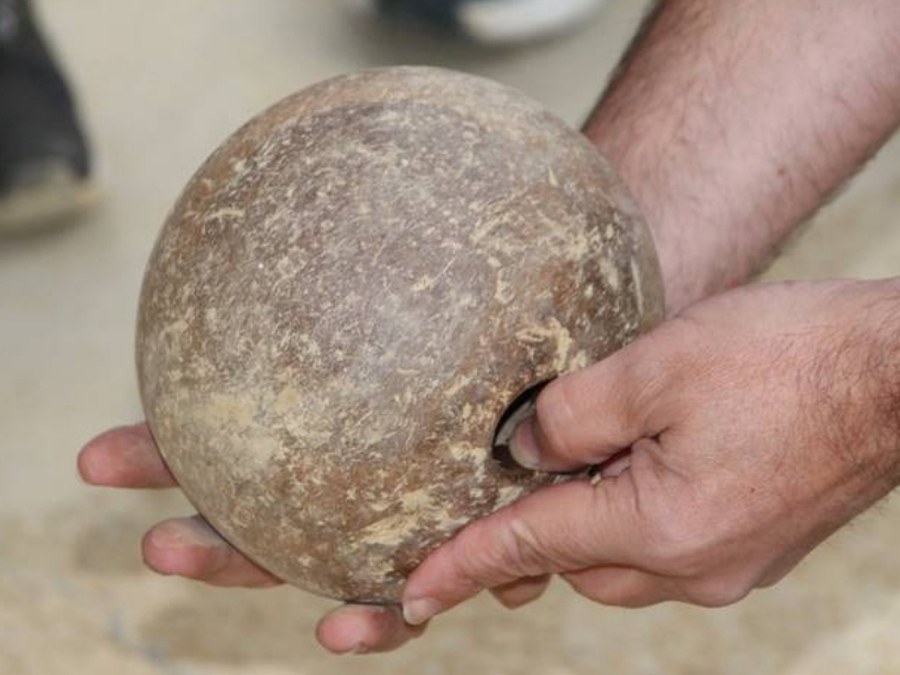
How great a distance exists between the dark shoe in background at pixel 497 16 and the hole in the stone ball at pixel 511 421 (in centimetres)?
197

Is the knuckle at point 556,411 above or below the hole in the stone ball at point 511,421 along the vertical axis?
above

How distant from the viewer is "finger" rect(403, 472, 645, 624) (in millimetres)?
1639

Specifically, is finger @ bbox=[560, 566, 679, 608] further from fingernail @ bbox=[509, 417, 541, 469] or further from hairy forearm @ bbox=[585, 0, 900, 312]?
hairy forearm @ bbox=[585, 0, 900, 312]

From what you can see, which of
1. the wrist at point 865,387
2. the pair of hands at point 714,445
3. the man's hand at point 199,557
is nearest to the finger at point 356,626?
the man's hand at point 199,557

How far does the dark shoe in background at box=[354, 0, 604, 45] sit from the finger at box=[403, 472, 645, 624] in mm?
2004

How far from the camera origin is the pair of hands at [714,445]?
1604mm

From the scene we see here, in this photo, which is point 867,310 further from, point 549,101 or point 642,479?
point 549,101

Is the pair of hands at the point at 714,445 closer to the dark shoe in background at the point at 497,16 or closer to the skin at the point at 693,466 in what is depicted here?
the skin at the point at 693,466

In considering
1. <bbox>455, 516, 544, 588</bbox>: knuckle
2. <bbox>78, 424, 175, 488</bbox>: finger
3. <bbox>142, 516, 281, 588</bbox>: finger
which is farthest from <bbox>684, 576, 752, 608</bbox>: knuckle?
<bbox>78, 424, 175, 488</bbox>: finger

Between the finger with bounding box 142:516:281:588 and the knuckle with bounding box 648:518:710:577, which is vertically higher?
the knuckle with bounding box 648:518:710:577

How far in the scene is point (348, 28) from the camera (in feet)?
12.4

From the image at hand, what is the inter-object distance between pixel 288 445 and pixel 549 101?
201 cm

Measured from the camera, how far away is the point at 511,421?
5.53 feet

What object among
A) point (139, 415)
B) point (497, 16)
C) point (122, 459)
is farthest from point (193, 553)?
point (497, 16)
